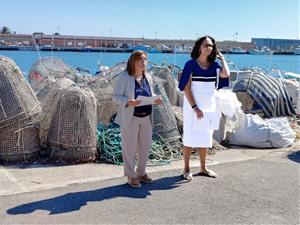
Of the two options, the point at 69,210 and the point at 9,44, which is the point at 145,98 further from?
the point at 9,44

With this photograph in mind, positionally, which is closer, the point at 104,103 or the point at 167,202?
the point at 167,202

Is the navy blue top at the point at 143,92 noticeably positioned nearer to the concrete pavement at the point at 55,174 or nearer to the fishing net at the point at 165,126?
the concrete pavement at the point at 55,174

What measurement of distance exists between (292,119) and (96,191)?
7.67 meters

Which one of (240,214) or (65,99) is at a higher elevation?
(65,99)

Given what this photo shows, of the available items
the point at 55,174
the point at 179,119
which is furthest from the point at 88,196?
the point at 179,119

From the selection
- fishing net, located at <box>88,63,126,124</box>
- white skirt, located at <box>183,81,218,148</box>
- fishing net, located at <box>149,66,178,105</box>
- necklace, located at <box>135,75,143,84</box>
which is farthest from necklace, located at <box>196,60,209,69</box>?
fishing net, located at <box>149,66,178,105</box>

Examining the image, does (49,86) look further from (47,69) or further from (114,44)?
(114,44)

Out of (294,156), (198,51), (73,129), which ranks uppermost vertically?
(198,51)

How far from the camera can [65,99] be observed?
729 cm

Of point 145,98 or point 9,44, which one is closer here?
point 145,98

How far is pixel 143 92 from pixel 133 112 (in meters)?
0.30

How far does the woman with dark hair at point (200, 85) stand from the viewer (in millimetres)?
6332

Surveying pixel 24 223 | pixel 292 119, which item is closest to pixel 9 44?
pixel 292 119

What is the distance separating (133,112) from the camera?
19.5 feet
